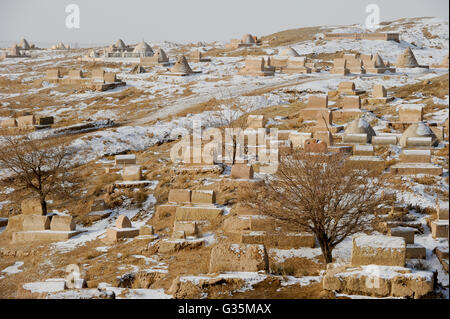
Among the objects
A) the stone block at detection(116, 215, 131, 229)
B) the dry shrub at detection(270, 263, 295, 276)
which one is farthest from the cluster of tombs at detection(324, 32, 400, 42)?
the dry shrub at detection(270, 263, 295, 276)

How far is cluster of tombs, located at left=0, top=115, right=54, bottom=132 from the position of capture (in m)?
27.7

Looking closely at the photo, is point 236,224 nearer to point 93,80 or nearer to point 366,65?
point 93,80

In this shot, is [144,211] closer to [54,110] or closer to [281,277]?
[281,277]

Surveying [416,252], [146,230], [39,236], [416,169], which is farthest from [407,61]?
[39,236]

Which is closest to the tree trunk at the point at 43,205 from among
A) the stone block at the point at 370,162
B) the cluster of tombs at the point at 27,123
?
the stone block at the point at 370,162

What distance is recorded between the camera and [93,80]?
135 feet

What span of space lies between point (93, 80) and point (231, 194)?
28926 millimetres

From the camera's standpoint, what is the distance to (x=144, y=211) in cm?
1584

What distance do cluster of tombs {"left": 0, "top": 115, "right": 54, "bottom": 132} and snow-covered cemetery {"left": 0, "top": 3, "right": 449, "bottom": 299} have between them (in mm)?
113

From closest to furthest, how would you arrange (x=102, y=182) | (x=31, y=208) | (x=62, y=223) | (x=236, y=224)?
(x=236, y=224) < (x=62, y=223) < (x=31, y=208) < (x=102, y=182)

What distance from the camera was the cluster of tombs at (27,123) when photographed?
90.8 ft

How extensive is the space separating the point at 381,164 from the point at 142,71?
112ft

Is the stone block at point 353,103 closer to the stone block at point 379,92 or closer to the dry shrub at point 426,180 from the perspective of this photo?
→ the stone block at point 379,92
